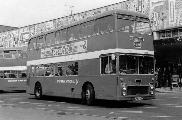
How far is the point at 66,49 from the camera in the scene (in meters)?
18.6

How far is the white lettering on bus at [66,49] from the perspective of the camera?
57.2 ft

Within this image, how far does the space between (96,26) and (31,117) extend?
5.85 metres

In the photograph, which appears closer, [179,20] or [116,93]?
[116,93]

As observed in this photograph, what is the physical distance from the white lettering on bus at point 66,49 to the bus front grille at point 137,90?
3.15m

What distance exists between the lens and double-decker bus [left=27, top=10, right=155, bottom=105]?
50.3 feet

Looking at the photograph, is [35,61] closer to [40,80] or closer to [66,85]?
[40,80]

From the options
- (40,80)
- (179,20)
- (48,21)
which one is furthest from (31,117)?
(48,21)

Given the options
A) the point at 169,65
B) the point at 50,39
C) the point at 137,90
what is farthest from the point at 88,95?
the point at 169,65

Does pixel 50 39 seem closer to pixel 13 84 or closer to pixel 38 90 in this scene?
pixel 38 90

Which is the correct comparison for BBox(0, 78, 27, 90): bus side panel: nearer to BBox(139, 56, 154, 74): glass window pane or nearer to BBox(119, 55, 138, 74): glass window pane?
BBox(139, 56, 154, 74): glass window pane

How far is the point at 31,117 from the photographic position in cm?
1237

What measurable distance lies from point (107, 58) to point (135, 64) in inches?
48.7

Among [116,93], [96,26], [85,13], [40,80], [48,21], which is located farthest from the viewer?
[48,21]

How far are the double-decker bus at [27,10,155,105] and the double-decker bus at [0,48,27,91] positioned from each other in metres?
9.73
